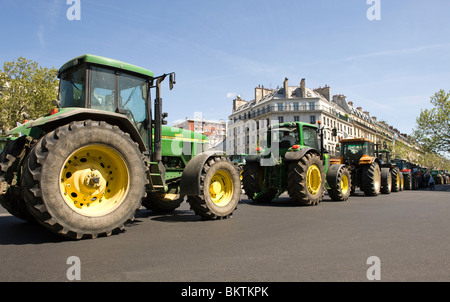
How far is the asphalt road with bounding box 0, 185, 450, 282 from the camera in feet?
9.97

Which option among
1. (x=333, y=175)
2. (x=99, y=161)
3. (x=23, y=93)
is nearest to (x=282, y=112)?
(x=23, y=93)

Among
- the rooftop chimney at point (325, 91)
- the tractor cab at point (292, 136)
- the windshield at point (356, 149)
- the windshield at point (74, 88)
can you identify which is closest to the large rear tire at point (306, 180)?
the tractor cab at point (292, 136)

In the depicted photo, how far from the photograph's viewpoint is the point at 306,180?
9531 mm

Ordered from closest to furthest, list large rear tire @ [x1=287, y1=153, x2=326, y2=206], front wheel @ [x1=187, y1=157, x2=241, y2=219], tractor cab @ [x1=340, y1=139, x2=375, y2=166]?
front wheel @ [x1=187, y1=157, x2=241, y2=219] → large rear tire @ [x1=287, y1=153, x2=326, y2=206] → tractor cab @ [x1=340, y1=139, x2=375, y2=166]

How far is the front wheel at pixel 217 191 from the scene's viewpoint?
20.3ft

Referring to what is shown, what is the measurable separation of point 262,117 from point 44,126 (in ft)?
193

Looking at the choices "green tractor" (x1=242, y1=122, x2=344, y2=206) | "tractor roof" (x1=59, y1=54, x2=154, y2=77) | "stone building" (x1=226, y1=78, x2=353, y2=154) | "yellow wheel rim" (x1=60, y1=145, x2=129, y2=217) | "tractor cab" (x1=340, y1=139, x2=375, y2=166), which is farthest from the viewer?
"stone building" (x1=226, y1=78, x2=353, y2=154)

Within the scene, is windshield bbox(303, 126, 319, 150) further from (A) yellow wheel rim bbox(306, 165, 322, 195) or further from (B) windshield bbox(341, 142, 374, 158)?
(B) windshield bbox(341, 142, 374, 158)

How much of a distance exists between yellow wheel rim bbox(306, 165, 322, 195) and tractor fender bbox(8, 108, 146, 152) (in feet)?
20.5

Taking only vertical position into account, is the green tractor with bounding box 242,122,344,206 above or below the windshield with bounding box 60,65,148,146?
below

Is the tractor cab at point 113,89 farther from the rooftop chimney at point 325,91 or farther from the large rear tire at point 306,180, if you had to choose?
the rooftop chimney at point 325,91

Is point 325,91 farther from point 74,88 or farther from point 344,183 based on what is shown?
point 74,88

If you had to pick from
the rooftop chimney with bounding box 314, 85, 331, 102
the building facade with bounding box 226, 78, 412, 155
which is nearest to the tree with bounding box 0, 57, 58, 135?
the building facade with bounding box 226, 78, 412, 155

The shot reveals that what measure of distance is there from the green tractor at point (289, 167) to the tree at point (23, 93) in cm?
2487
